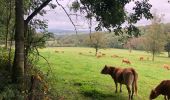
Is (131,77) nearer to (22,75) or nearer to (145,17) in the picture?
(145,17)

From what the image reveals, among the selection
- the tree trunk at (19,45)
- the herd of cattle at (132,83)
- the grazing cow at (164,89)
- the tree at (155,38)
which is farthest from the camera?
the tree at (155,38)

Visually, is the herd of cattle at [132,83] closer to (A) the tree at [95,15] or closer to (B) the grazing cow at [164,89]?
(B) the grazing cow at [164,89]

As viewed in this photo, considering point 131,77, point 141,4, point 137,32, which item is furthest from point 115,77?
point 141,4

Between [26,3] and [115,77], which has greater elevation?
[26,3]

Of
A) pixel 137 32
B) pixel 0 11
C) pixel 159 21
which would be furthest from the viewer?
pixel 159 21

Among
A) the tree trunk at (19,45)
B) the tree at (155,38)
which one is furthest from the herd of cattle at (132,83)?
the tree at (155,38)

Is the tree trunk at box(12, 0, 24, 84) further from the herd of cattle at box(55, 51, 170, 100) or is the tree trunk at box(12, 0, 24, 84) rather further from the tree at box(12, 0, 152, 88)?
the herd of cattle at box(55, 51, 170, 100)

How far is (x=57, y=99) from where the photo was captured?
1723 cm

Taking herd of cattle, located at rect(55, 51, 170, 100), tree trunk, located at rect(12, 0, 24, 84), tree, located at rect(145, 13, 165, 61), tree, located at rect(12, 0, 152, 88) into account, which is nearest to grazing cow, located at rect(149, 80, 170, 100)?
herd of cattle, located at rect(55, 51, 170, 100)

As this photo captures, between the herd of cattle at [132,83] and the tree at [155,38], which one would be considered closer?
the herd of cattle at [132,83]

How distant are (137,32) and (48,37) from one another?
5029 mm

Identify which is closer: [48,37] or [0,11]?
[48,37]

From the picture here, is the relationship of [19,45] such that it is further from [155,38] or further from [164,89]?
[155,38]

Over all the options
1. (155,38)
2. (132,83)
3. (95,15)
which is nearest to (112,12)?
(95,15)
